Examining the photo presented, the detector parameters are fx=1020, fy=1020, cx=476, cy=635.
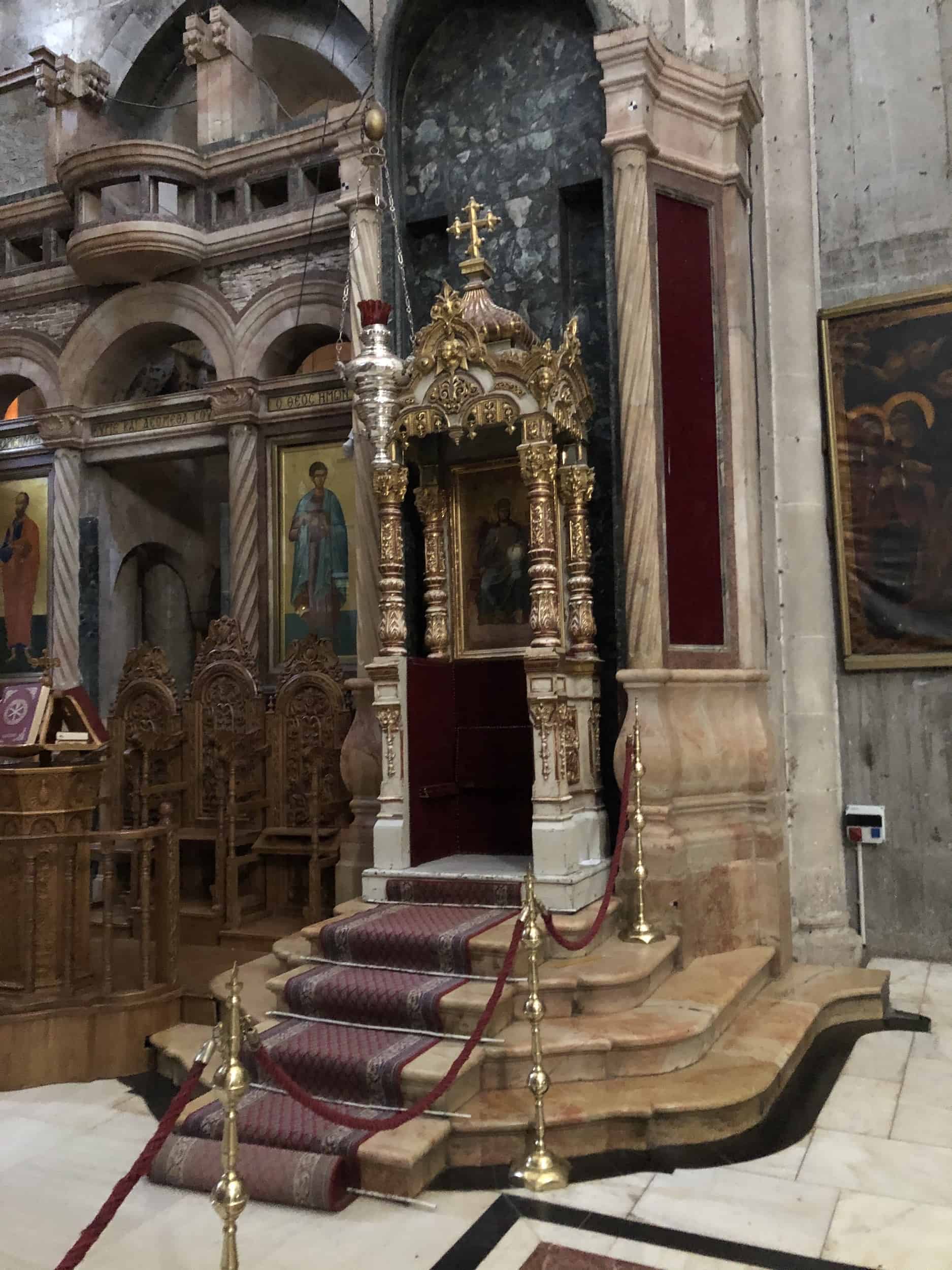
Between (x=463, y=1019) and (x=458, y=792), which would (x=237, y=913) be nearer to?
(x=458, y=792)

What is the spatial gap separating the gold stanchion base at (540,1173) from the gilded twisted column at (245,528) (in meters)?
5.93

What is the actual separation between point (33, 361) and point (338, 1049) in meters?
8.24

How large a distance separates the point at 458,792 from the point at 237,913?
6.53 feet

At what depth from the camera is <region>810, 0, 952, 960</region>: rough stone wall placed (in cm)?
609

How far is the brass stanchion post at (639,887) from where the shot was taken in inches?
191

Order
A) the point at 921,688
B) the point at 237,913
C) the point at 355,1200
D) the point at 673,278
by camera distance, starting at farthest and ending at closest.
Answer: the point at 237,913 < the point at 921,688 < the point at 673,278 < the point at 355,1200

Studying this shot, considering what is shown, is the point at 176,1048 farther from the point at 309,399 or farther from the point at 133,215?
the point at 133,215

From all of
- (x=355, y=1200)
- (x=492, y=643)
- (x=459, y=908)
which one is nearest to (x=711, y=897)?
(x=459, y=908)

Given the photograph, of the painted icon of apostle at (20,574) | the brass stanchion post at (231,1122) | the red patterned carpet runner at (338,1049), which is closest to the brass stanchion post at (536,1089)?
the red patterned carpet runner at (338,1049)

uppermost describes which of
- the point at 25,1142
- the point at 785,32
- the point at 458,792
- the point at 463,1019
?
the point at 785,32

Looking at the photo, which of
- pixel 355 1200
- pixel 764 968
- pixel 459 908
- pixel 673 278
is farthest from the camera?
pixel 673 278

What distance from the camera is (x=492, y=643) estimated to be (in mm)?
5797

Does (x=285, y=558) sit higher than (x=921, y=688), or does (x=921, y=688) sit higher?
(x=285, y=558)

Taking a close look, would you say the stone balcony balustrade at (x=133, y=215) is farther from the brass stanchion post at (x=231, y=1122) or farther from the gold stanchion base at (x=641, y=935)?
the brass stanchion post at (x=231, y=1122)
